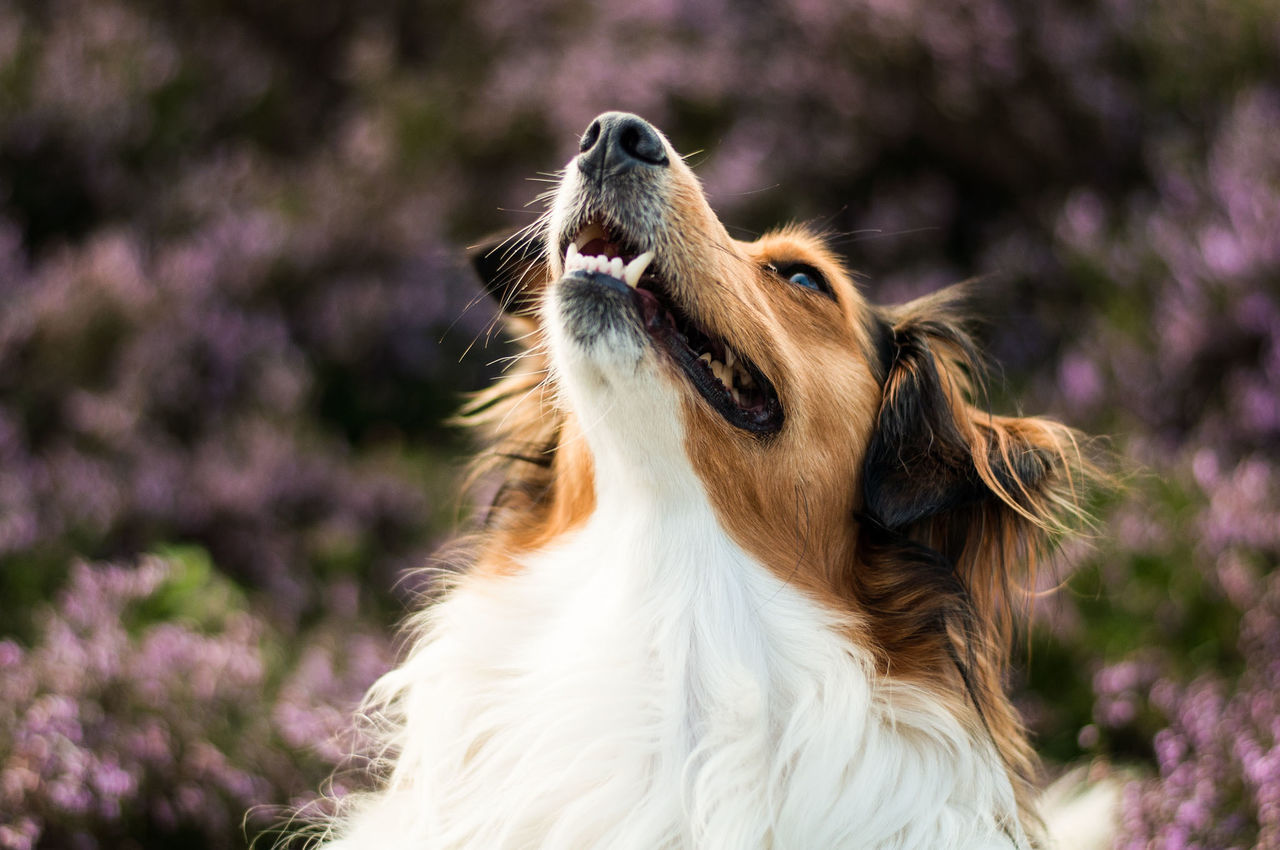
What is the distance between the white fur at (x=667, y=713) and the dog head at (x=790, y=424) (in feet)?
0.08

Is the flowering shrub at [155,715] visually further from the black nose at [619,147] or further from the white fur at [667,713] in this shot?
the black nose at [619,147]

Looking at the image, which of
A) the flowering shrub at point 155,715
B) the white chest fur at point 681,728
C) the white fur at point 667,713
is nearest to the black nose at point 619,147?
the white fur at point 667,713

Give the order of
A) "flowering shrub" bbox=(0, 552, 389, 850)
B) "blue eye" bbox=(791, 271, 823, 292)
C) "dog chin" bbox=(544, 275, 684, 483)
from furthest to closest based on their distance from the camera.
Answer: "flowering shrub" bbox=(0, 552, 389, 850), "blue eye" bbox=(791, 271, 823, 292), "dog chin" bbox=(544, 275, 684, 483)

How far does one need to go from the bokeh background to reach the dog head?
109 centimetres

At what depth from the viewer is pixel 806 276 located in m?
2.93

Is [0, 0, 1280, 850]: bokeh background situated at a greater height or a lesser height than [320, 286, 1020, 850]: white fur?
greater

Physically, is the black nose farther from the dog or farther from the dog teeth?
the dog teeth

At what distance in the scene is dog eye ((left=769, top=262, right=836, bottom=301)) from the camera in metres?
2.91

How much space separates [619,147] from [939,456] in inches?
43.3

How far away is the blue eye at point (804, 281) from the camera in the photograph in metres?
2.91

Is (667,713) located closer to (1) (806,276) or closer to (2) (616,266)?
(2) (616,266)

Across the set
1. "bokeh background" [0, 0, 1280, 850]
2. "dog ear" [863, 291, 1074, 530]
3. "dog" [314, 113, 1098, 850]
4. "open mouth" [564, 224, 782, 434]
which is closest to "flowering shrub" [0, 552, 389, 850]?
"bokeh background" [0, 0, 1280, 850]

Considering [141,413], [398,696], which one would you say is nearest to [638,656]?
[398,696]

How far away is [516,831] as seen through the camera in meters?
2.44
